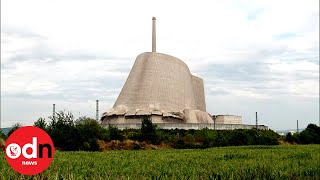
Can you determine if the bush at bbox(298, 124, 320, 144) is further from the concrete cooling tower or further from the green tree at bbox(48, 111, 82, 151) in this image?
the green tree at bbox(48, 111, 82, 151)

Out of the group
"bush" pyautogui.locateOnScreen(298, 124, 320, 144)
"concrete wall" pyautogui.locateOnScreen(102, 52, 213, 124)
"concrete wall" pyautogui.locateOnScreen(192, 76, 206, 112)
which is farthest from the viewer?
"concrete wall" pyautogui.locateOnScreen(192, 76, 206, 112)

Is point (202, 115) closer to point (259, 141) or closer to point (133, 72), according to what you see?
point (133, 72)

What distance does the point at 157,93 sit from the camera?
74.5 metres

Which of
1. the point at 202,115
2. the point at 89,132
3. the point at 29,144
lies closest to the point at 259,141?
the point at 89,132

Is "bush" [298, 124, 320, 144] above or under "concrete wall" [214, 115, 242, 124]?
under

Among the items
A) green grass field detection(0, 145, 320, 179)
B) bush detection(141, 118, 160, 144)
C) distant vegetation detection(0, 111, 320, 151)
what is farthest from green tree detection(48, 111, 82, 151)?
green grass field detection(0, 145, 320, 179)

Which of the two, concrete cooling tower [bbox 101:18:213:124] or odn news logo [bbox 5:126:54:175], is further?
concrete cooling tower [bbox 101:18:213:124]

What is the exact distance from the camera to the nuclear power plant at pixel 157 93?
233ft

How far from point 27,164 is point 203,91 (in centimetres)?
8266

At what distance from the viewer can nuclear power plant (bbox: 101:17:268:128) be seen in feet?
233

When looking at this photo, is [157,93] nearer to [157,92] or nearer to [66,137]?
[157,92]

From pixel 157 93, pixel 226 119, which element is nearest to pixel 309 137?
pixel 226 119

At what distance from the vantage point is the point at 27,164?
12.4ft

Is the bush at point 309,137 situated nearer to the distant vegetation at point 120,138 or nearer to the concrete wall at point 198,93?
the distant vegetation at point 120,138
